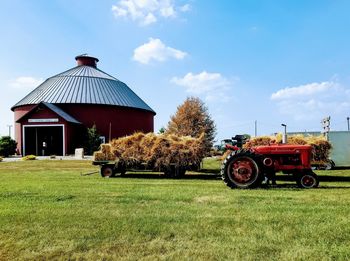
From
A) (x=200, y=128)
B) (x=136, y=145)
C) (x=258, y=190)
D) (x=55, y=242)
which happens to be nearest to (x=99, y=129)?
(x=200, y=128)

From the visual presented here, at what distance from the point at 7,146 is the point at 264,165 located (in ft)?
122

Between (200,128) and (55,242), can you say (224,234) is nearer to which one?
(55,242)

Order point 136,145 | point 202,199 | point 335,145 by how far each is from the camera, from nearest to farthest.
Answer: point 202,199
point 136,145
point 335,145

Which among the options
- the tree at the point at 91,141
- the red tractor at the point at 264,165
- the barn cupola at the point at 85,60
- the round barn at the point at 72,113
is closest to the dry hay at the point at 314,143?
the red tractor at the point at 264,165

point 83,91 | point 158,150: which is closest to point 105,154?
point 158,150

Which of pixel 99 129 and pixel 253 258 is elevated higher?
pixel 99 129

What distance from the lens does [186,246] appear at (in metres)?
4.42

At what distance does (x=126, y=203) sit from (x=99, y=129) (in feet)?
128

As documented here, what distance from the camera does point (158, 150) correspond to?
13.7 meters

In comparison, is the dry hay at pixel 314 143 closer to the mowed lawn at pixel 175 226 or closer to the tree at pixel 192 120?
the mowed lawn at pixel 175 226

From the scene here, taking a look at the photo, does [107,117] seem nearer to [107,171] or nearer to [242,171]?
[107,171]

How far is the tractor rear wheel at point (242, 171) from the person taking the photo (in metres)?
9.68

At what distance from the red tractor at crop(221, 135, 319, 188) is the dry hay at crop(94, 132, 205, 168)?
11.7ft

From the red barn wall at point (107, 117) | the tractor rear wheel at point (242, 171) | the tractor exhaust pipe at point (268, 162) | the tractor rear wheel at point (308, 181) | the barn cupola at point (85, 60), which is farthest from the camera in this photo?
the barn cupola at point (85, 60)
